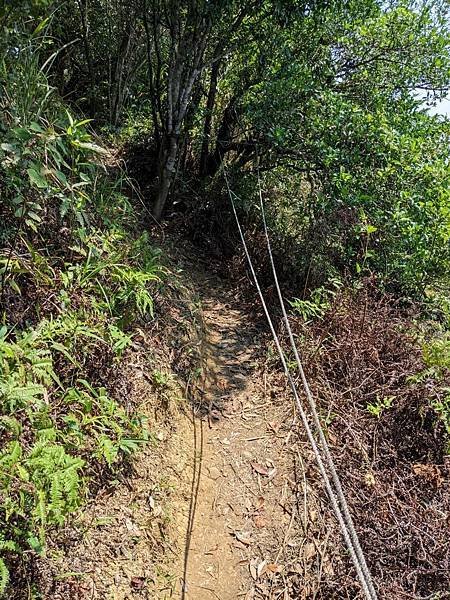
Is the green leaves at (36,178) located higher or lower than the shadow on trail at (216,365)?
higher

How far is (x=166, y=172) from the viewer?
521 centimetres

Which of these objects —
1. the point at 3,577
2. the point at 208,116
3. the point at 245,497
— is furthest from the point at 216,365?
the point at 208,116

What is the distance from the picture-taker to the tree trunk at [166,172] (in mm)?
5129

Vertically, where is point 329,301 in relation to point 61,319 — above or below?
above

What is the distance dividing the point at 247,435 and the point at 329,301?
1.58 meters

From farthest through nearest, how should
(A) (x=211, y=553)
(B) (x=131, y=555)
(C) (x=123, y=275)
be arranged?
1. (C) (x=123, y=275)
2. (A) (x=211, y=553)
3. (B) (x=131, y=555)

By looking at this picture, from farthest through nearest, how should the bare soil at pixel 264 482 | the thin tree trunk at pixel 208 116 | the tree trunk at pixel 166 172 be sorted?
the thin tree trunk at pixel 208 116 < the tree trunk at pixel 166 172 < the bare soil at pixel 264 482

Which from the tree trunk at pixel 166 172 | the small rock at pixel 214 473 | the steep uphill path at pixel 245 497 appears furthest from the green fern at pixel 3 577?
the tree trunk at pixel 166 172

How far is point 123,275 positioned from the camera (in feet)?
Result: 10.9

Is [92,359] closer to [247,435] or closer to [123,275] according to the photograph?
[123,275]

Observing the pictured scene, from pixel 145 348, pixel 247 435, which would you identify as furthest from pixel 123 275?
pixel 247 435

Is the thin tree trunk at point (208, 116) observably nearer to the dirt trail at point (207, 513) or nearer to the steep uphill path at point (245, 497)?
the steep uphill path at point (245, 497)

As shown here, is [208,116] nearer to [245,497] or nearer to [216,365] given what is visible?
[216,365]

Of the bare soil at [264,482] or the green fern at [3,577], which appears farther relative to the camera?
the bare soil at [264,482]
